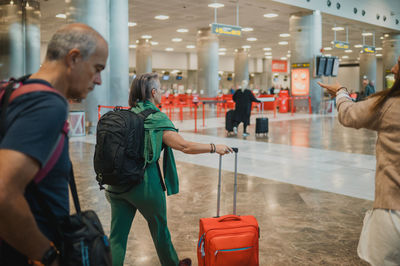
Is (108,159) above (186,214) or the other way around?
above

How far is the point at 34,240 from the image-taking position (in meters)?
1.29

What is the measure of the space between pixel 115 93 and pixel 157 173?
11.6 m

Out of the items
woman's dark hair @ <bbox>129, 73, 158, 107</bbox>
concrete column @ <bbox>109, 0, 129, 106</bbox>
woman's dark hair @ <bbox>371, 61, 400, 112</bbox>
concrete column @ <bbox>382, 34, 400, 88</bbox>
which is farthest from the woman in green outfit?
concrete column @ <bbox>382, 34, 400, 88</bbox>

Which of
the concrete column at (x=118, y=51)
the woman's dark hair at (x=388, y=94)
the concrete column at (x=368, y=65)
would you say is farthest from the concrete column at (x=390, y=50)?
the woman's dark hair at (x=388, y=94)

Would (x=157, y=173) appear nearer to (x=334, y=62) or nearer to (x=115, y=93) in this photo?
(x=115, y=93)

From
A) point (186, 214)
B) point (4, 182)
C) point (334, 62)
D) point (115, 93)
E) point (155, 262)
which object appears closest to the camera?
point (4, 182)

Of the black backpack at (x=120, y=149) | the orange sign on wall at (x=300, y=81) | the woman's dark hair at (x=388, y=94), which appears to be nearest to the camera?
the woman's dark hair at (x=388, y=94)

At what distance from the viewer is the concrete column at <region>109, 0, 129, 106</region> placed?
14109 mm

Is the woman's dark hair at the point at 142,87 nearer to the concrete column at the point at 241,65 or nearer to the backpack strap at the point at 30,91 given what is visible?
the backpack strap at the point at 30,91

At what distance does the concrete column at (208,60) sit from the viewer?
28.3m

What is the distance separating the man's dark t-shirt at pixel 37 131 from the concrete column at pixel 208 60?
2698 centimetres

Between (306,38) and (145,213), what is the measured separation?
2107cm

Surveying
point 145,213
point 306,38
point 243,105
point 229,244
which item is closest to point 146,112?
point 145,213

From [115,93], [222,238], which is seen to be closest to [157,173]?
[222,238]
